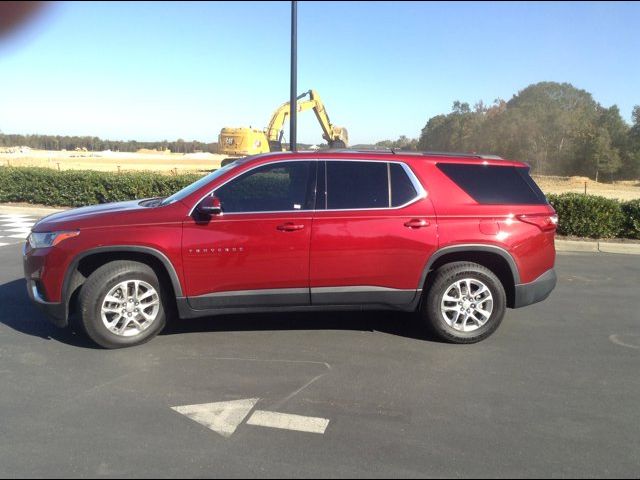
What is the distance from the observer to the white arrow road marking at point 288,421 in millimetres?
3223

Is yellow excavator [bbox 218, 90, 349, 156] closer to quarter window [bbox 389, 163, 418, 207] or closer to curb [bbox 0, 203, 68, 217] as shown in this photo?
curb [bbox 0, 203, 68, 217]

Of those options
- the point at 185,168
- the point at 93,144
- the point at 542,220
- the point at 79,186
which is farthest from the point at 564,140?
the point at 93,144

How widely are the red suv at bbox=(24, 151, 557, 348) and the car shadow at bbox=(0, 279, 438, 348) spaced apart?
41cm

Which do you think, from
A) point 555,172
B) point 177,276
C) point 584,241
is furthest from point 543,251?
point 555,172

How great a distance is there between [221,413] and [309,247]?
1.59 meters

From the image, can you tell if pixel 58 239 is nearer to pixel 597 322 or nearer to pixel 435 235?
pixel 435 235

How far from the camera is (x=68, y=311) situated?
4426 millimetres

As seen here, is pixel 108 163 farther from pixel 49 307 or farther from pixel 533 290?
pixel 533 290

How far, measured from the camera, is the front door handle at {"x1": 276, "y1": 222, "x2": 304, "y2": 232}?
14.3ft

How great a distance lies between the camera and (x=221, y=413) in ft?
11.2

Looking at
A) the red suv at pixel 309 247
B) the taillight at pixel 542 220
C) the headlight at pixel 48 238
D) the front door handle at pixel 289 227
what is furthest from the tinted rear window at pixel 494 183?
the headlight at pixel 48 238

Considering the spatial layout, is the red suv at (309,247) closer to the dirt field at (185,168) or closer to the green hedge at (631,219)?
the green hedge at (631,219)

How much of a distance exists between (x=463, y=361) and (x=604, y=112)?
5667cm

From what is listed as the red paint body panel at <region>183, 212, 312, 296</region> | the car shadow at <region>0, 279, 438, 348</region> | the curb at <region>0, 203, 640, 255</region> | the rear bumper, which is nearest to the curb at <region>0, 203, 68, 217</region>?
the car shadow at <region>0, 279, 438, 348</region>
